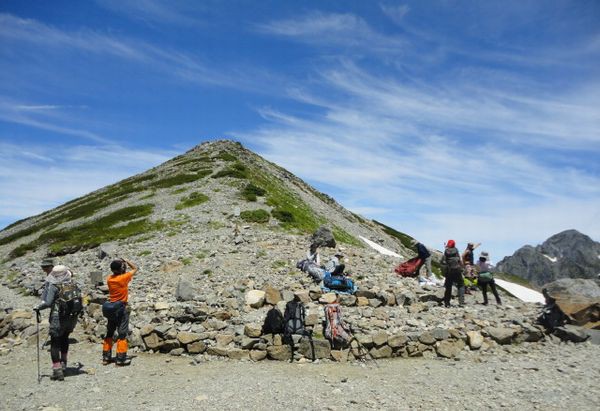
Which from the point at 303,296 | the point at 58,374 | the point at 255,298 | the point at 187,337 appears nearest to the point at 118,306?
the point at 58,374

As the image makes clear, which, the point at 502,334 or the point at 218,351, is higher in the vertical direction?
the point at 502,334

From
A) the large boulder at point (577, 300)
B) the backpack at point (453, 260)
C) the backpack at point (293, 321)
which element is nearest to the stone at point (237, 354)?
the backpack at point (293, 321)

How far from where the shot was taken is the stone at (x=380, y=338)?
15.1 m

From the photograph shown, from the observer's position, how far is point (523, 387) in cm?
1191

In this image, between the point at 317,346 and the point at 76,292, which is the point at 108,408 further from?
the point at 317,346

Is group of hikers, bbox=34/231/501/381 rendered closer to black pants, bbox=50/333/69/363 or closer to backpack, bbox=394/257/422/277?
black pants, bbox=50/333/69/363

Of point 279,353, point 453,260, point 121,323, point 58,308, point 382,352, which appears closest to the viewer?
point 58,308

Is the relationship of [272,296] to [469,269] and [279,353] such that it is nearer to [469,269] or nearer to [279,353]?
[279,353]

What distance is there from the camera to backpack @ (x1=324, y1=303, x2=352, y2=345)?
15.0m

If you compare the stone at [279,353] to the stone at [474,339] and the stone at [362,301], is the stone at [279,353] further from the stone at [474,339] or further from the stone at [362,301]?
the stone at [474,339]

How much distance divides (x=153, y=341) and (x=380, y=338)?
890cm

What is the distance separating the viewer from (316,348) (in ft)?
48.3

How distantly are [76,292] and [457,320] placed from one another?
49.1ft

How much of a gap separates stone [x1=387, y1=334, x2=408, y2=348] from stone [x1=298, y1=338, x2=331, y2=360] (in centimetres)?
241
